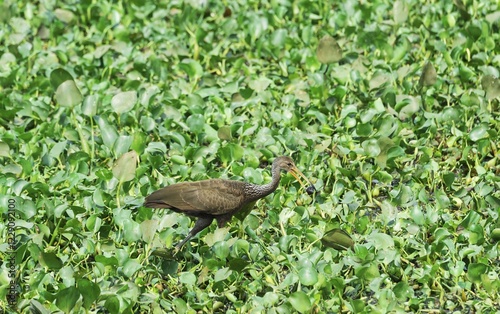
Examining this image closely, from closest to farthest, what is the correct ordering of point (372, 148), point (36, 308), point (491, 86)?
point (36, 308)
point (372, 148)
point (491, 86)

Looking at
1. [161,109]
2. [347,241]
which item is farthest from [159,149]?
[347,241]

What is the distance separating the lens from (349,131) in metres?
8.69

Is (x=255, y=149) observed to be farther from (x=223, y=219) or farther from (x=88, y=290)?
(x=88, y=290)

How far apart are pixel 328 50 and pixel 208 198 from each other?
284 cm

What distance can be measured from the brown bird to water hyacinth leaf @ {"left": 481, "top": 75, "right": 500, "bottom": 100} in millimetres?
2256

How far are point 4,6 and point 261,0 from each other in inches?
110

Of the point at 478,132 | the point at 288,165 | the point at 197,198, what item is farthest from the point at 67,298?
the point at 478,132

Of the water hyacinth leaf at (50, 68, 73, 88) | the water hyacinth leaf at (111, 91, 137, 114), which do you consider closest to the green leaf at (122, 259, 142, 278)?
the water hyacinth leaf at (111, 91, 137, 114)

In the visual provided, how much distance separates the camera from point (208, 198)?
704 centimetres

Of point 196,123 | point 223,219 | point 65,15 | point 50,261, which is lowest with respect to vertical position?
point 65,15

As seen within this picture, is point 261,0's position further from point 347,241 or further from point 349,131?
point 347,241

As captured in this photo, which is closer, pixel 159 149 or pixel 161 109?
pixel 159 149

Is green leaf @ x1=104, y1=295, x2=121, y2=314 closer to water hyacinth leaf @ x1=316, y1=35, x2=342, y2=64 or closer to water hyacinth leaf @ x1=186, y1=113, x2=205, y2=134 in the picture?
water hyacinth leaf @ x1=186, y1=113, x2=205, y2=134

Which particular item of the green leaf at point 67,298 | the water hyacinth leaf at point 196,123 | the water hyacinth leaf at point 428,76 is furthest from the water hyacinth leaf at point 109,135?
the water hyacinth leaf at point 428,76
